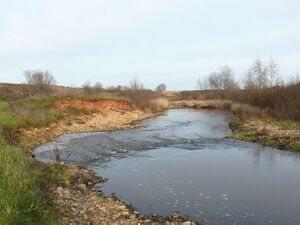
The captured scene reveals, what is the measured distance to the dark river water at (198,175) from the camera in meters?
10.5

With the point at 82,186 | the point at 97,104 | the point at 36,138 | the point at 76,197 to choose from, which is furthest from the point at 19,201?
the point at 97,104

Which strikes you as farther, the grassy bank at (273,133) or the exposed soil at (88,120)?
the exposed soil at (88,120)

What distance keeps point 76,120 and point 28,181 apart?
22772mm

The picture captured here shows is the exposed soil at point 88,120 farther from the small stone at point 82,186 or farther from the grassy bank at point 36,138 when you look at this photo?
the small stone at point 82,186

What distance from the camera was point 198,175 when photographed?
1445cm

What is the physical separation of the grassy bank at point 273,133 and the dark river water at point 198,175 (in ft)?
3.48

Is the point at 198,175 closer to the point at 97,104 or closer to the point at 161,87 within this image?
the point at 97,104

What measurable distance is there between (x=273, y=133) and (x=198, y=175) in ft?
36.4

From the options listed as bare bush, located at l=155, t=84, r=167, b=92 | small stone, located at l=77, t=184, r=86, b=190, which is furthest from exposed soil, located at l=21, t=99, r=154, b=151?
bare bush, located at l=155, t=84, r=167, b=92

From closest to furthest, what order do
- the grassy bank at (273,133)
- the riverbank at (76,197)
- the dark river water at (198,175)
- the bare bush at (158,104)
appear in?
the riverbank at (76,197) < the dark river water at (198,175) < the grassy bank at (273,133) < the bare bush at (158,104)

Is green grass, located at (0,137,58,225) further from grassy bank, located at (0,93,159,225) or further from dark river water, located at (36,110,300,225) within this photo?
dark river water, located at (36,110,300,225)

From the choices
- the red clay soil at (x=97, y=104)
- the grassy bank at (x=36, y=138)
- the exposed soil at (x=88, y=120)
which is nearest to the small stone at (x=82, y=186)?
the grassy bank at (x=36, y=138)

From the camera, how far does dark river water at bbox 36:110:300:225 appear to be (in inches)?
413

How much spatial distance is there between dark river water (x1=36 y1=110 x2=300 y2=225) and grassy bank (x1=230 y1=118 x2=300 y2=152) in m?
1.06
